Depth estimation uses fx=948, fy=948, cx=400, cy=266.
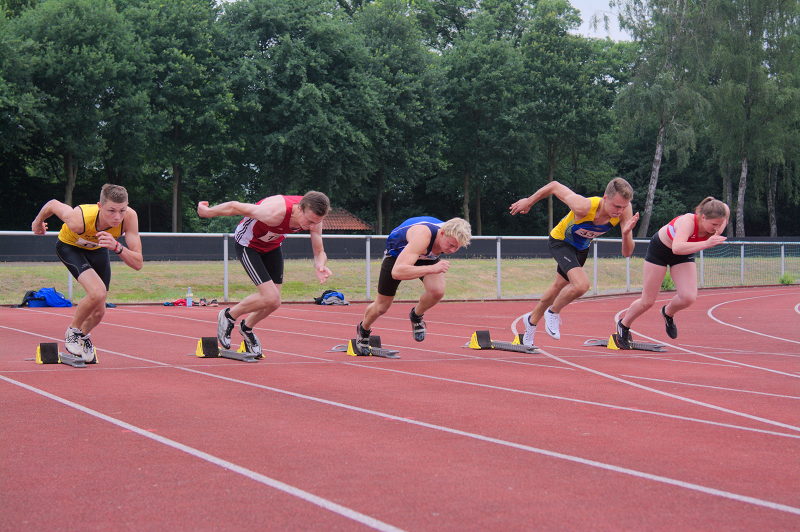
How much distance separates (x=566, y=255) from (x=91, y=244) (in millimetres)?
4973

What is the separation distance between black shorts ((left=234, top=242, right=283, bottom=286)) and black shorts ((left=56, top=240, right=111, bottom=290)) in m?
1.26

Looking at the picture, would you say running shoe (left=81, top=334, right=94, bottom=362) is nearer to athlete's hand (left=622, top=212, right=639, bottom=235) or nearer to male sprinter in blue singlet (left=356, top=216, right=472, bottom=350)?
male sprinter in blue singlet (left=356, top=216, right=472, bottom=350)

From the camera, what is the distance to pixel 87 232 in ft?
28.1

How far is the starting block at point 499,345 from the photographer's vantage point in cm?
1078

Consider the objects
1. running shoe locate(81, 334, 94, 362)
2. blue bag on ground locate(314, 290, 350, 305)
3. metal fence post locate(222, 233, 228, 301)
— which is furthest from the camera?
metal fence post locate(222, 233, 228, 301)

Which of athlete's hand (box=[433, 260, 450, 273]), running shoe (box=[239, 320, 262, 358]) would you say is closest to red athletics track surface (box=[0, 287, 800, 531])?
running shoe (box=[239, 320, 262, 358])

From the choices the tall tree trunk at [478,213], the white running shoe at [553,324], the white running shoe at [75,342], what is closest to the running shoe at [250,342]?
the white running shoe at [75,342]

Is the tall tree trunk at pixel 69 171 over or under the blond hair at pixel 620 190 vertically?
over

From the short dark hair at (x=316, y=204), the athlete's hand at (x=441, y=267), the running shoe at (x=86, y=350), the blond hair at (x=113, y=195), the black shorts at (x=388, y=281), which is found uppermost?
the blond hair at (x=113, y=195)

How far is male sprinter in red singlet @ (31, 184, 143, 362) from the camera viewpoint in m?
8.30

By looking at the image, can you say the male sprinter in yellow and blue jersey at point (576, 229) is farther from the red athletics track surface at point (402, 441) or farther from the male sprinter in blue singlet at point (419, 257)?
the male sprinter in blue singlet at point (419, 257)

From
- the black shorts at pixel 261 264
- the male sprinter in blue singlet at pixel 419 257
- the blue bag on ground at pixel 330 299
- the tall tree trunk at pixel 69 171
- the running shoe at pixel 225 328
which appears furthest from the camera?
the tall tree trunk at pixel 69 171

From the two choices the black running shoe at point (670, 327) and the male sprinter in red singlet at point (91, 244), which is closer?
the male sprinter in red singlet at point (91, 244)

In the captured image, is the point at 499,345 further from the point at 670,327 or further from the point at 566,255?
the point at 670,327
